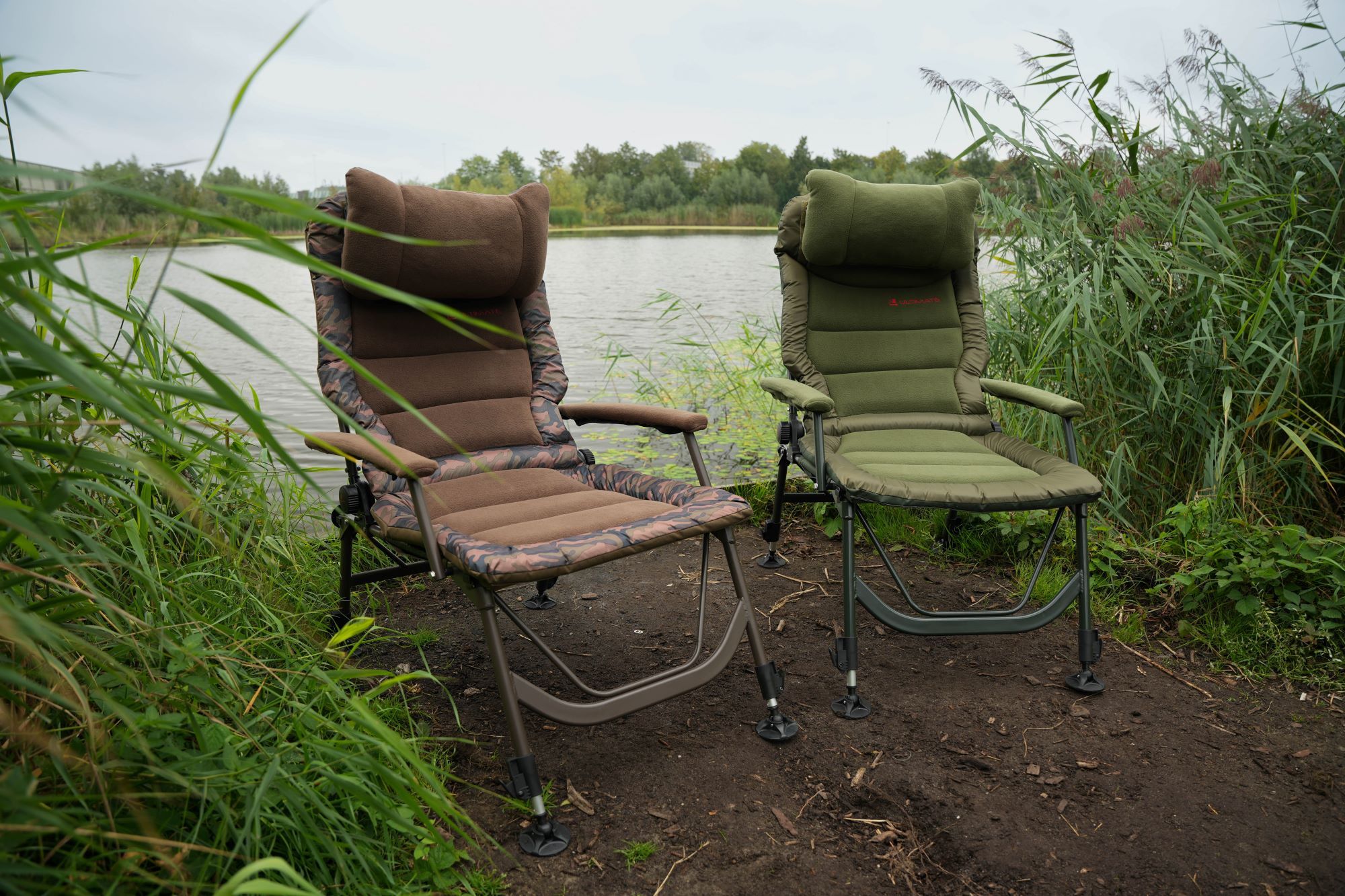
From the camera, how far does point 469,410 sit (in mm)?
2711

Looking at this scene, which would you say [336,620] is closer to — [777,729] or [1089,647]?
[777,729]

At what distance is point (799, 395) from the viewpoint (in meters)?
2.57

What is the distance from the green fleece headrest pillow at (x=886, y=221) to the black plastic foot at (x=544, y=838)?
82.3 inches

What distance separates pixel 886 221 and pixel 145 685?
8.41 ft

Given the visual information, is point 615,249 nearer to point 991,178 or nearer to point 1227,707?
point 991,178

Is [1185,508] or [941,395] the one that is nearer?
[1185,508]

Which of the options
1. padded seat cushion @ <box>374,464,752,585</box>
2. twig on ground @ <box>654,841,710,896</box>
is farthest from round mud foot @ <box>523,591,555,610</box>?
twig on ground @ <box>654,841,710,896</box>

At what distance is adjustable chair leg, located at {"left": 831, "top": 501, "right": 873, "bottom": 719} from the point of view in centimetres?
224

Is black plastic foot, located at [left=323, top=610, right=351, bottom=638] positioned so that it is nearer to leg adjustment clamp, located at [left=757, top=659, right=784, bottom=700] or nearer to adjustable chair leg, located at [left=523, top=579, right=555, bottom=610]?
adjustable chair leg, located at [left=523, top=579, right=555, bottom=610]

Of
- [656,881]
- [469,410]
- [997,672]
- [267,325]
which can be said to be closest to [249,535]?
[469,410]

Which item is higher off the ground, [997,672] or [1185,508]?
[1185,508]

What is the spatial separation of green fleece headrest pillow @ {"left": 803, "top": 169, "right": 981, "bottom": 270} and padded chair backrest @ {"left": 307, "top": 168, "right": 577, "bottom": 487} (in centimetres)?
96

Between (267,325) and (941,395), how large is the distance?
20.2 ft

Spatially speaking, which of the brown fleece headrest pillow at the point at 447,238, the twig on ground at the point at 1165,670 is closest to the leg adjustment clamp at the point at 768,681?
the twig on ground at the point at 1165,670
